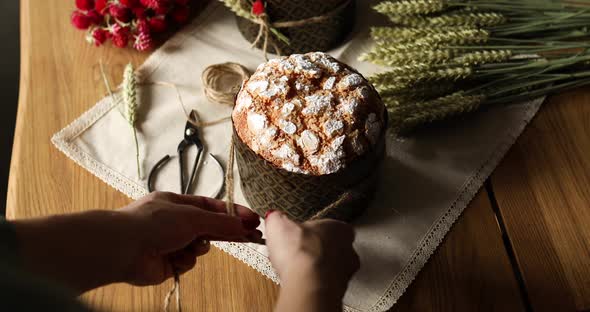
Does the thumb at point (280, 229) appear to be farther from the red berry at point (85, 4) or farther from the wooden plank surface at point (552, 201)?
the red berry at point (85, 4)

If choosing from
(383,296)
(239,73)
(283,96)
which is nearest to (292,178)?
(283,96)

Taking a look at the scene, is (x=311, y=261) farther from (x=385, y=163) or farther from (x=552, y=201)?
(x=552, y=201)

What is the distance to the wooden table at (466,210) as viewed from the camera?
917 millimetres

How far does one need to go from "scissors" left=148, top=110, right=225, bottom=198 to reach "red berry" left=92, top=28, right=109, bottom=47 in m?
0.30

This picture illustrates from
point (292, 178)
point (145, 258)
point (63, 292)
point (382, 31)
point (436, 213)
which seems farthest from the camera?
point (382, 31)

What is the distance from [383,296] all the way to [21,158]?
760mm

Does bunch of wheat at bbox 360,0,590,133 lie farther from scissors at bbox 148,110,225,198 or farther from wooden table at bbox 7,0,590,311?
scissors at bbox 148,110,225,198

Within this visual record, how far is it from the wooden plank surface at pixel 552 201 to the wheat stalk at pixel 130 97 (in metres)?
0.74

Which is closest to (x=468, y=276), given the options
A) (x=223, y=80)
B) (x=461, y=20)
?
(x=461, y=20)

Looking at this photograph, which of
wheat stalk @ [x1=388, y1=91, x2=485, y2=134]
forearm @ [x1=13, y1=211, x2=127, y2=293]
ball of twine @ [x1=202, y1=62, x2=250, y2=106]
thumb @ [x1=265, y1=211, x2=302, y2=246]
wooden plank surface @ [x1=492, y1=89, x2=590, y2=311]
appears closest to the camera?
forearm @ [x1=13, y1=211, x2=127, y2=293]

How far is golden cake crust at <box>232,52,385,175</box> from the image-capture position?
84cm

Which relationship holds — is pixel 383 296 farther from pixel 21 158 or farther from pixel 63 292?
pixel 21 158

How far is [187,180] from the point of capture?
1.05 metres

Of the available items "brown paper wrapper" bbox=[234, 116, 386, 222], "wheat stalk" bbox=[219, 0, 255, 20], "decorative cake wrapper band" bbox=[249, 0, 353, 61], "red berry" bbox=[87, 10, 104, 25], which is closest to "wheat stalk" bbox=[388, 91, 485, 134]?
"brown paper wrapper" bbox=[234, 116, 386, 222]
